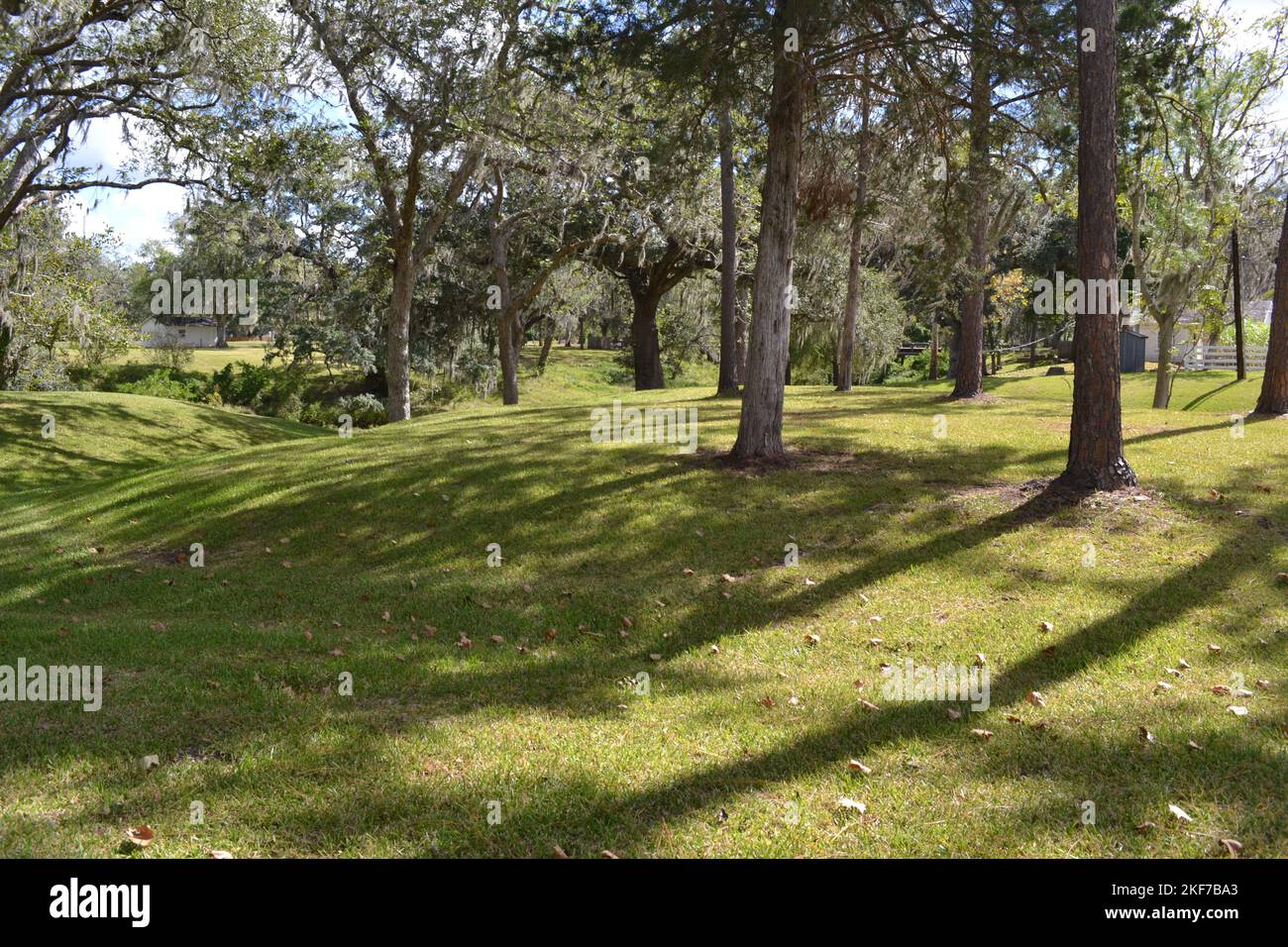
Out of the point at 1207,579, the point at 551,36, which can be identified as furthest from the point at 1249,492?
the point at 551,36

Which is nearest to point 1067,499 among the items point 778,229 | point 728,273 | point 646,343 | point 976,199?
point 778,229

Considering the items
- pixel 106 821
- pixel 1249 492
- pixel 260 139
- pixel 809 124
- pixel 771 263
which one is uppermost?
pixel 260 139

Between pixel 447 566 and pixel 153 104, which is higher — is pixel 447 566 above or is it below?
below

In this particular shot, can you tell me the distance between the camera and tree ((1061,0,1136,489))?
389 inches

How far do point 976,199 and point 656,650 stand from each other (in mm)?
10835

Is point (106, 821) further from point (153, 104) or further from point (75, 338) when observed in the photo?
point (75, 338)

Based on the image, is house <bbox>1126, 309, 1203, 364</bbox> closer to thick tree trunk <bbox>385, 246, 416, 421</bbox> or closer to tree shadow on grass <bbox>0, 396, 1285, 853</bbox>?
tree shadow on grass <bbox>0, 396, 1285, 853</bbox>

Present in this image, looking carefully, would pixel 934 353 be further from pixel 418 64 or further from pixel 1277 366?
pixel 418 64

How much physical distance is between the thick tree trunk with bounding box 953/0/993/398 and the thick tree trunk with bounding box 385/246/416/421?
45.8ft

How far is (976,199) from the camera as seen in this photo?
14773 millimetres

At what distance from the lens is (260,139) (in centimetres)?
1961

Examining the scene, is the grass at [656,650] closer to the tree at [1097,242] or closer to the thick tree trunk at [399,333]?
the tree at [1097,242]

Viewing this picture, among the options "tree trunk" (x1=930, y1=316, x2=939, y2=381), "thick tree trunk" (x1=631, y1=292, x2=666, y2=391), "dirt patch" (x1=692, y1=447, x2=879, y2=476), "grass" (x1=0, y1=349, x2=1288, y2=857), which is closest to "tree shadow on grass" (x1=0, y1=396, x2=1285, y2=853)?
"grass" (x1=0, y1=349, x2=1288, y2=857)

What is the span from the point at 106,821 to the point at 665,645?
4265 mm
